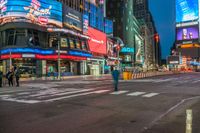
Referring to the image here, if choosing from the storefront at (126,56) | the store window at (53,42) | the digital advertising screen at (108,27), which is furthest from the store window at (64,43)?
the storefront at (126,56)

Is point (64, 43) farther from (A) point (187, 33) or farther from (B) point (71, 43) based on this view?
(A) point (187, 33)

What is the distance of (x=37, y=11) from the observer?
5931 centimetres

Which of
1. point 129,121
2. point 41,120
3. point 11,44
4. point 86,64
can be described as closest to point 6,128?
point 41,120

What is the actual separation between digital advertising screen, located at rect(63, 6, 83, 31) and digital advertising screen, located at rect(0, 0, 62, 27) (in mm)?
4474

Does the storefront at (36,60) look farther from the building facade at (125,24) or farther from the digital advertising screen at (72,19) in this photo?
the building facade at (125,24)

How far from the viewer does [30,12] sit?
5778 cm

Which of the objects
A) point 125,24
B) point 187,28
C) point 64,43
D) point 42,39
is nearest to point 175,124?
point 42,39

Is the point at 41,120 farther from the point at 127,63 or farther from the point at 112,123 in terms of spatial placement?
the point at 127,63

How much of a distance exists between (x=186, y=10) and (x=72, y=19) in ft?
419

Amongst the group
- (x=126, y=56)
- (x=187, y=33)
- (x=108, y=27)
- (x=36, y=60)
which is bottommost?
(x=36, y=60)

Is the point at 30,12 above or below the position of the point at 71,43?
above

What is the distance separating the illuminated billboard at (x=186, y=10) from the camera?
174375 mm

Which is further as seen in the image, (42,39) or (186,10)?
(186,10)

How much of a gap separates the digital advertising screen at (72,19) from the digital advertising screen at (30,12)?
14.7ft
